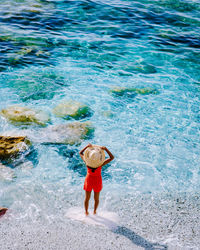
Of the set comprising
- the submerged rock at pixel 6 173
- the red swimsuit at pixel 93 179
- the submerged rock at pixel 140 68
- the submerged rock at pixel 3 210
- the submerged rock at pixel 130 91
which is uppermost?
the red swimsuit at pixel 93 179

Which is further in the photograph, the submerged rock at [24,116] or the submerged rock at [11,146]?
the submerged rock at [24,116]

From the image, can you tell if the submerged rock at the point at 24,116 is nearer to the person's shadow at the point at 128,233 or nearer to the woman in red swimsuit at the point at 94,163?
the woman in red swimsuit at the point at 94,163

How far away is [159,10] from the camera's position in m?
21.6

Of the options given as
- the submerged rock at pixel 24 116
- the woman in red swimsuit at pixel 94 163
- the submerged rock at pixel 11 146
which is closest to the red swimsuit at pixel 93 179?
the woman in red swimsuit at pixel 94 163

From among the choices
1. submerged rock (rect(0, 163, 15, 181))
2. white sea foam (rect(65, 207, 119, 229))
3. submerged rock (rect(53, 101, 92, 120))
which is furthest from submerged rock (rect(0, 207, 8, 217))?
submerged rock (rect(53, 101, 92, 120))

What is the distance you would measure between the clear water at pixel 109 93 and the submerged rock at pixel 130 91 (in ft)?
1.06

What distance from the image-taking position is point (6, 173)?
710 centimetres

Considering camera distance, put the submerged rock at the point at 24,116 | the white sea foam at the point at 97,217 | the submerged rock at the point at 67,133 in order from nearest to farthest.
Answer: the white sea foam at the point at 97,217, the submerged rock at the point at 67,133, the submerged rock at the point at 24,116

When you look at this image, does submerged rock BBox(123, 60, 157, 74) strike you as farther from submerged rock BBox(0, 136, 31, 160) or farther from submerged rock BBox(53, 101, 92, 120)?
submerged rock BBox(0, 136, 31, 160)

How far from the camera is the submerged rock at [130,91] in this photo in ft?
38.2

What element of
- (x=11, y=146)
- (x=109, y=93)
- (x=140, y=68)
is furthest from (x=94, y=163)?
(x=140, y=68)

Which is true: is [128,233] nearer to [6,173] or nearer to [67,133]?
[6,173]

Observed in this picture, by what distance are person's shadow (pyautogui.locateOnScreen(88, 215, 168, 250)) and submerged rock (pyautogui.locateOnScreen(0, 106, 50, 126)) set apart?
4.50 m

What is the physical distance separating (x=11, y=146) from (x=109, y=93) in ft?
17.6
